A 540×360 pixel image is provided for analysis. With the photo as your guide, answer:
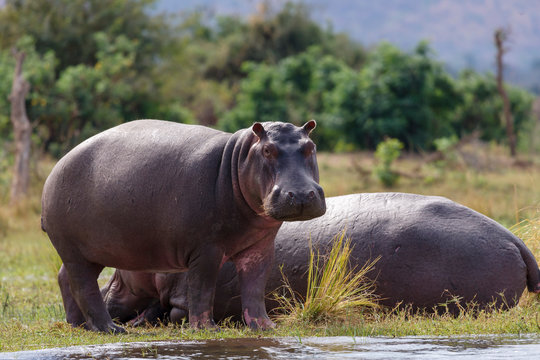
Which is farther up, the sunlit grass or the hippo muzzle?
the hippo muzzle

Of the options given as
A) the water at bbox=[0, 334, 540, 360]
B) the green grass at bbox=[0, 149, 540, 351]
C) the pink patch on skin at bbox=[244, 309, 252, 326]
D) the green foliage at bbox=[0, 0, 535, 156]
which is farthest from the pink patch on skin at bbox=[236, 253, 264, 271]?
the green foliage at bbox=[0, 0, 535, 156]

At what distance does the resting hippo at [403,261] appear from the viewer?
6.70 meters

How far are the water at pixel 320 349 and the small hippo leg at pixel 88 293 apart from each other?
1.10m

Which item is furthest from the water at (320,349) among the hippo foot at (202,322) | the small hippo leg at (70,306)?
the small hippo leg at (70,306)

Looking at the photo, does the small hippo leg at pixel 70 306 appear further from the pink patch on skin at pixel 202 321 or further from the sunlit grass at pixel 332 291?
the sunlit grass at pixel 332 291

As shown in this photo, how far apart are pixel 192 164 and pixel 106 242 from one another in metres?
0.85

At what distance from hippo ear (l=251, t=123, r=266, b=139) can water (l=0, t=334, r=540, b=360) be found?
131 centimetres

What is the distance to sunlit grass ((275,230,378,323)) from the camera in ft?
20.6

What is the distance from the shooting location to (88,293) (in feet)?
21.5

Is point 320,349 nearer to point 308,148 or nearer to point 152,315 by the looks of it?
point 308,148

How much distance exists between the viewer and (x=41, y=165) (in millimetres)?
18062

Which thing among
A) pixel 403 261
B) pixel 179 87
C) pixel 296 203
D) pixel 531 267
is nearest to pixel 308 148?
pixel 296 203

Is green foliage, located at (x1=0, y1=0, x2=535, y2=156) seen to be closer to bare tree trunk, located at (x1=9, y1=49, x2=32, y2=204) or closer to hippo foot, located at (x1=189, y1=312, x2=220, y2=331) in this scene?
bare tree trunk, located at (x1=9, y1=49, x2=32, y2=204)

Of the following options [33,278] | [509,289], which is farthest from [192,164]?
[33,278]
